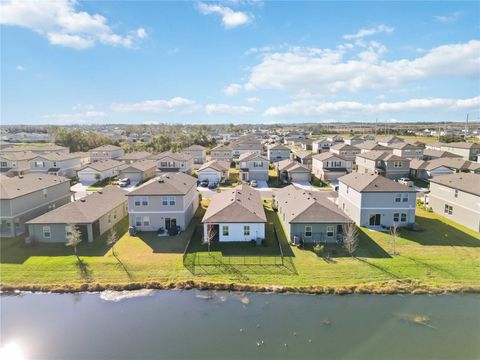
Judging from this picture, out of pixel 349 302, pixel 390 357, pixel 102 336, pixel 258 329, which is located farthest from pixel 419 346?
pixel 102 336

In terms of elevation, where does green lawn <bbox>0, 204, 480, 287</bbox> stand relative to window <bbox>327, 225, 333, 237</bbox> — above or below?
below

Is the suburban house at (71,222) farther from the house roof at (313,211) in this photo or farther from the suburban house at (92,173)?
the suburban house at (92,173)

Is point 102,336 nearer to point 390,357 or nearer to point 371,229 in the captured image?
point 390,357

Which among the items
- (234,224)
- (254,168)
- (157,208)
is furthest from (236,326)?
(254,168)

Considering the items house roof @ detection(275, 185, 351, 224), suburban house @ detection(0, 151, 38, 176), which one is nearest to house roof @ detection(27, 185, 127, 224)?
house roof @ detection(275, 185, 351, 224)

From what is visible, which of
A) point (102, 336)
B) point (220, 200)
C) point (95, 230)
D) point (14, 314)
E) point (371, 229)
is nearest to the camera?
point (102, 336)

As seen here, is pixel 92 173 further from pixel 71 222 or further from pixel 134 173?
pixel 71 222

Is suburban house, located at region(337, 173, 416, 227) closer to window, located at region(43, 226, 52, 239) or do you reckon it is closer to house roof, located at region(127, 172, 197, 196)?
house roof, located at region(127, 172, 197, 196)
